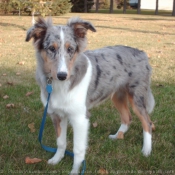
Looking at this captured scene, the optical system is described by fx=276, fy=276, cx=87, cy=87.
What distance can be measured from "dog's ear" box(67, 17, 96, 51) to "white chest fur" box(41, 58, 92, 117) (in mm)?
467

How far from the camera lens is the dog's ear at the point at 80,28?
3344mm

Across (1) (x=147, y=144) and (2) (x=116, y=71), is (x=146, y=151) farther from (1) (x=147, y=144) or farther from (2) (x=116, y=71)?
(2) (x=116, y=71)

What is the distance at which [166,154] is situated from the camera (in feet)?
12.6

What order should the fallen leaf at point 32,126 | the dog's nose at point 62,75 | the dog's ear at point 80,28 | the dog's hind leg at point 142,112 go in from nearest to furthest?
the dog's nose at point 62,75 → the dog's ear at point 80,28 → the dog's hind leg at point 142,112 → the fallen leaf at point 32,126

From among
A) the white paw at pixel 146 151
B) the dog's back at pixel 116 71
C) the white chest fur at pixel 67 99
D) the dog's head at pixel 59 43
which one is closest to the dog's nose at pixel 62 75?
the dog's head at pixel 59 43

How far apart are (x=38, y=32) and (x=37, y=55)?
0.91 feet

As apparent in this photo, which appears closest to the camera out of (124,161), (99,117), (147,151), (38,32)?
(38,32)

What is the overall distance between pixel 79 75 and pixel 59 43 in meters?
0.51

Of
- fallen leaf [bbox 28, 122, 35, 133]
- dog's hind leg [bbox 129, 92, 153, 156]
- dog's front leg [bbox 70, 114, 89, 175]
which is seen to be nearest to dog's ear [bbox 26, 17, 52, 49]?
dog's front leg [bbox 70, 114, 89, 175]

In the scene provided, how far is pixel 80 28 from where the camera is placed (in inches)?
133

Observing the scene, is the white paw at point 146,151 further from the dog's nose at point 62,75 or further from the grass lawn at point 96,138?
the dog's nose at point 62,75

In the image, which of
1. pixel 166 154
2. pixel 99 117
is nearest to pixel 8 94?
pixel 99 117

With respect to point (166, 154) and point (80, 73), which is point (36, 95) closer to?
point (80, 73)

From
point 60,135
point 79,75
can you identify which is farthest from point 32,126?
point 79,75
